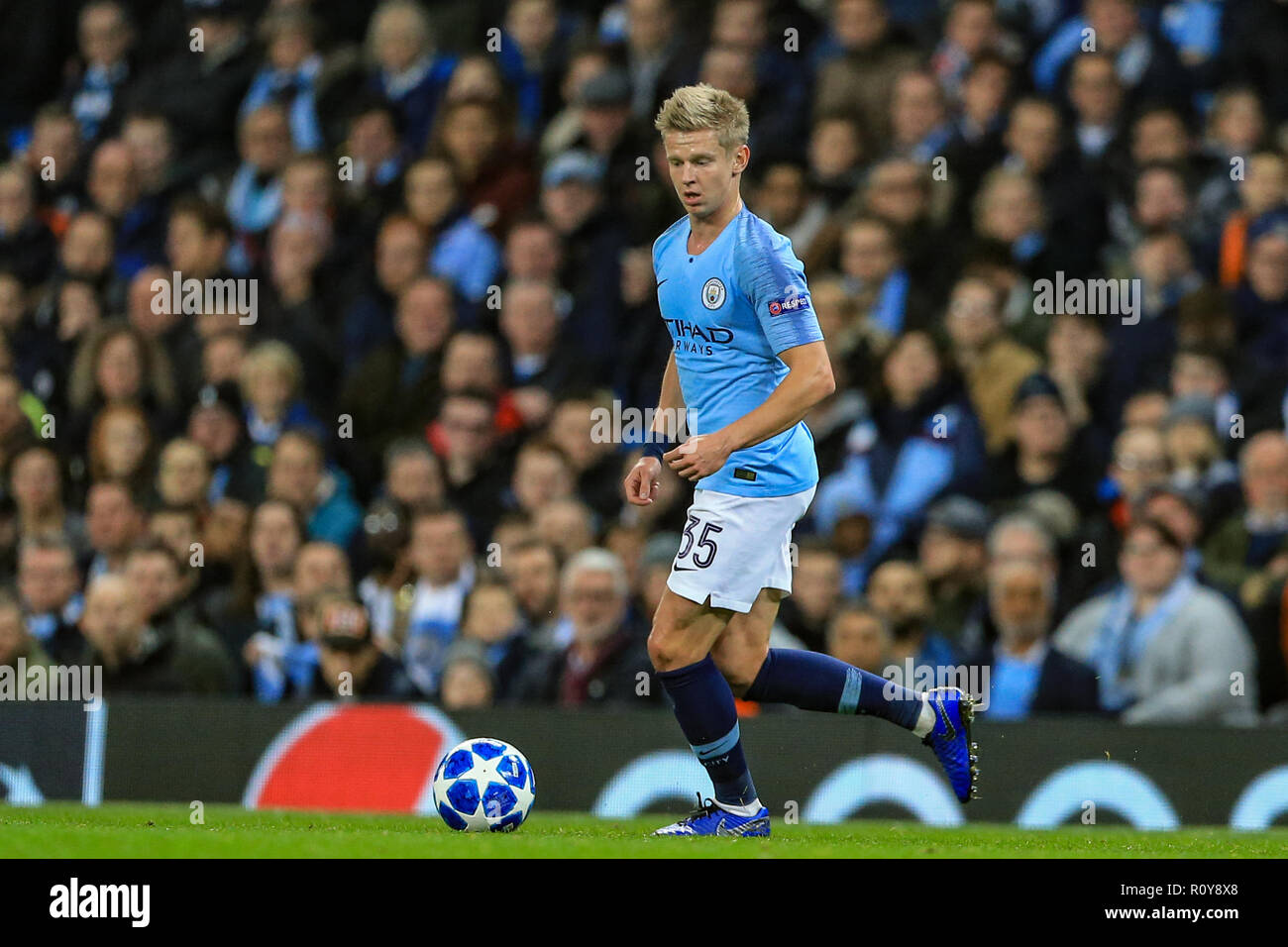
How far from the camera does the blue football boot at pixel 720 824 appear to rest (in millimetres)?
6379

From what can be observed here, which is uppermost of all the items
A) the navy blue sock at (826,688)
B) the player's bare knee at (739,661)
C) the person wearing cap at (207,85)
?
the person wearing cap at (207,85)

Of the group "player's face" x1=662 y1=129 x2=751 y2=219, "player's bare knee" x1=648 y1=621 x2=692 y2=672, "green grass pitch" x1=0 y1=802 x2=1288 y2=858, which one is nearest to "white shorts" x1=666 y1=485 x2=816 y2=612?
"player's bare knee" x1=648 y1=621 x2=692 y2=672

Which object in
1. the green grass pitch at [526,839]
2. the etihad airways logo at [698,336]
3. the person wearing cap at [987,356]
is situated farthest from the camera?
the person wearing cap at [987,356]

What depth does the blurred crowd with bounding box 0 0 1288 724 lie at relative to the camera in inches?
373

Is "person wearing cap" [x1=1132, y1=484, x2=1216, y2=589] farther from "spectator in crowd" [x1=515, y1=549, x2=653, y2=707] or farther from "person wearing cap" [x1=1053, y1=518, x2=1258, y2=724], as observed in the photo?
"spectator in crowd" [x1=515, y1=549, x2=653, y2=707]

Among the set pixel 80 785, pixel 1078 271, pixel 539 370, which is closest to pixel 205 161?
pixel 539 370

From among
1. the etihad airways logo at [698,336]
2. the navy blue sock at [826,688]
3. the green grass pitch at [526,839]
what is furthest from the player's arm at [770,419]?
the green grass pitch at [526,839]

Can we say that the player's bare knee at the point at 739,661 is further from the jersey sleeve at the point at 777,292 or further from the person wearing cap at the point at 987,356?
the person wearing cap at the point at 987,356

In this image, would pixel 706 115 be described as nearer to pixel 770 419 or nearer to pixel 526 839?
pixel 770 419

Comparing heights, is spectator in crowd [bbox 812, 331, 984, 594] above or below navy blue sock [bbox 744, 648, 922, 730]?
above

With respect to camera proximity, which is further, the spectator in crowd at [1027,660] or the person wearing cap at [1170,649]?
the spectator in crowd at [1027,660]

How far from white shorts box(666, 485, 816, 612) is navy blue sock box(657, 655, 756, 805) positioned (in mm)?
249

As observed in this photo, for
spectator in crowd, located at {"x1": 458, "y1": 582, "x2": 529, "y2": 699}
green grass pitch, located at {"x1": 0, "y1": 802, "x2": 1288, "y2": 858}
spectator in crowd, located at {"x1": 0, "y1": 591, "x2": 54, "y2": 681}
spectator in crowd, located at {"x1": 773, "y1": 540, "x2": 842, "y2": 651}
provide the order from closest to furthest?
green grass pitch, located at {"x1": 0, "y1": 802, "x2": 1288, "y2": 858}
spectator in crowd, located at {"x1": 773, "y1": 540, "x2": 842, "y2": 651}
spectator in crowd, located at {"x1": 458, "y1": 582, "x2": 529, "y2": 699}
spectator in crowd, located at {"x1": 0, "y1": 591, "x2": 54, "y2": 681}

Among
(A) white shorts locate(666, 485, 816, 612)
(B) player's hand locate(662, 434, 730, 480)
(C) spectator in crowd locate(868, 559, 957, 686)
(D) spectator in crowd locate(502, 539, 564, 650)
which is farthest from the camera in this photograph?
(D) spectator in crowd locate(502, 539, 564, 650)
